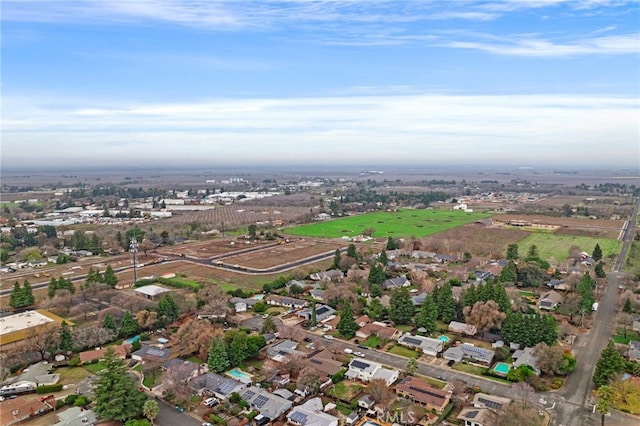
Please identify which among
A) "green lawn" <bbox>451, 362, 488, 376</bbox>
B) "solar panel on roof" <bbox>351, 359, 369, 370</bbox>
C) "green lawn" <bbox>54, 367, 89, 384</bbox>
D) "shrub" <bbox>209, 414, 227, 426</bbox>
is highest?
"solar panel on roof" <bbox>351, 359, 369, 370</bbox>

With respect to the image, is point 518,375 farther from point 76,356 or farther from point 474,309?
point 76,356

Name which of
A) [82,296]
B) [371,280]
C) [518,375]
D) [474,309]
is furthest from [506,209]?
[82,296]

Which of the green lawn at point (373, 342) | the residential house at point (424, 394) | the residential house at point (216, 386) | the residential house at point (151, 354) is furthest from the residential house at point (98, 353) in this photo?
the residential house at point (424, 394)

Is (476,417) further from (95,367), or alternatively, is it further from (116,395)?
(95,367)

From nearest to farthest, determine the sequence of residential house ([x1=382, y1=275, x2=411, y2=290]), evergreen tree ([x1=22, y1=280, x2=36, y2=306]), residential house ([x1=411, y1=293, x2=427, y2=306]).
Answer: residential house ([x1=411, y1=293, x2=427, y2=306]) < evergreen tree ([x1=22, y1=280, x2=36, y2=306]) < residential house ([x1=382, y1=275, x2=411, y2=290])

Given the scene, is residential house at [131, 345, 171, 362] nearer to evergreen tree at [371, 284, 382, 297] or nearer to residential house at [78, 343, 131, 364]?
residential house at [78, 343, 131, 364]

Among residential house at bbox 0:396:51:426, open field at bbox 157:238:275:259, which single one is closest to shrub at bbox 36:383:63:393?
residential house at bbox 0:396:51:426

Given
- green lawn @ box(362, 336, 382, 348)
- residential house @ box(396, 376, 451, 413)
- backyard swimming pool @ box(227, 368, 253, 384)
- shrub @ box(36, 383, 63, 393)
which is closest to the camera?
residential house @ box(396, 376, 451, 413)
